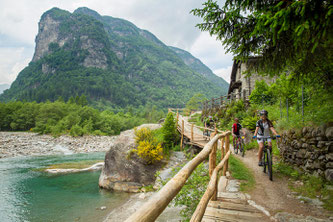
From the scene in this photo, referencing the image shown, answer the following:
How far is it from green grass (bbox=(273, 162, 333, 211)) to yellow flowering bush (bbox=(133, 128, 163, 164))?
306 inches

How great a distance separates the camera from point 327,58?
4344mm

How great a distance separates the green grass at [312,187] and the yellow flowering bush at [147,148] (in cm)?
777

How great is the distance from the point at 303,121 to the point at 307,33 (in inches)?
147

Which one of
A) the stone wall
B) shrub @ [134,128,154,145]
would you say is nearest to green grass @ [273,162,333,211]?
the stone wall

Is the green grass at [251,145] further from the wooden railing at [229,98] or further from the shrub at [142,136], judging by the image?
the wooden railing at [229,98]

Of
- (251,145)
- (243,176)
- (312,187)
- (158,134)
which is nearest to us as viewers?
(312,187)

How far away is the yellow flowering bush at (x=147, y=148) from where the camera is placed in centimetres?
1197

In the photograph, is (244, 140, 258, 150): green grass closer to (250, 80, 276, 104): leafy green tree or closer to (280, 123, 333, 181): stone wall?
(280, 123, 333, 181): stone wall

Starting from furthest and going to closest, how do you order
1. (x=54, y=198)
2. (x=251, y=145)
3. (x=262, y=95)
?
(x=262, y=95), (x=54, y=198), (x=251, y=145)

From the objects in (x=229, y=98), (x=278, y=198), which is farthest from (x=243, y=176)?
(x=229, y=98)

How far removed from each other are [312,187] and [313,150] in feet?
3.48

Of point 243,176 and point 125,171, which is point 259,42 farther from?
point 125,171

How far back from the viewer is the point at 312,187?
457 cm

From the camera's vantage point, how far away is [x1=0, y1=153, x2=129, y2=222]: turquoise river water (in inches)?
344
